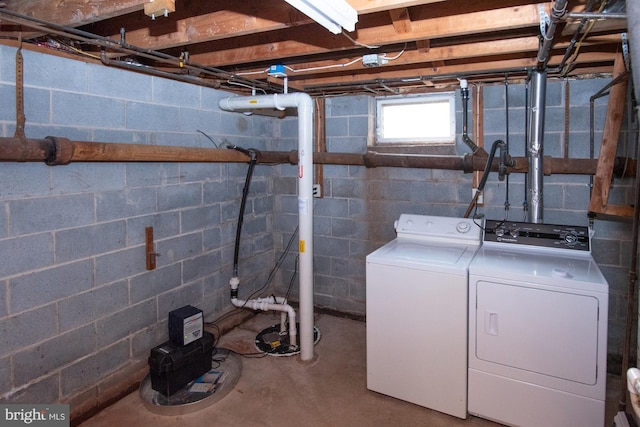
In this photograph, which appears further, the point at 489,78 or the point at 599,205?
the point at 489,78

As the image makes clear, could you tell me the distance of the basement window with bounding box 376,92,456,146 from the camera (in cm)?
322

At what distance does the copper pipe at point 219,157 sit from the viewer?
6.40ft

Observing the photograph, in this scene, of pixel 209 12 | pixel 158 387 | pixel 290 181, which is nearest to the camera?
pixel 209 12

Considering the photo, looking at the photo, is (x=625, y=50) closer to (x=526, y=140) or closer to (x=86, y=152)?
(x=526, y=140)

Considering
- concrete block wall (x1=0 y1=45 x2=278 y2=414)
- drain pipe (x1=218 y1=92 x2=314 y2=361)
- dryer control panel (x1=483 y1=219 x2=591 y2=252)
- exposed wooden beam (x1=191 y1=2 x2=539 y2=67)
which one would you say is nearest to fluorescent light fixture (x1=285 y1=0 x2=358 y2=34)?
exposed wooden beam (x1=191 y1=2 x2=539 y2=67)

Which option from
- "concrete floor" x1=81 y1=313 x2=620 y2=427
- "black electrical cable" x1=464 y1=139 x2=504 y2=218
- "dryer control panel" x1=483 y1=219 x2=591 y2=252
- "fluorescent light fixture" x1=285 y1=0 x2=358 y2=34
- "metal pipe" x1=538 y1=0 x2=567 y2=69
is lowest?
"concrete floor" x1=81 y1=313 x2=620 y2=427

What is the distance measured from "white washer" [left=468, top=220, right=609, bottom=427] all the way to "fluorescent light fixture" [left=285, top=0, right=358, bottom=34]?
142 centimetres

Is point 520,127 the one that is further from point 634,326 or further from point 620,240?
point 634,326

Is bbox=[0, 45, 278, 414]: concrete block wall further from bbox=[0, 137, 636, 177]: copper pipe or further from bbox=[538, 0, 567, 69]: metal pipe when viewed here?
bbox=[538, 0, 567, 69]: metal pipe

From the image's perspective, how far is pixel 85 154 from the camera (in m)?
2.14

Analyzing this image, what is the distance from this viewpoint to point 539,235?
259 centimetres

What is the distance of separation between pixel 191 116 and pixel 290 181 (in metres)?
1.14

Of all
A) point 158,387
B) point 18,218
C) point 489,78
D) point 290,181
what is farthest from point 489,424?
point 18,218

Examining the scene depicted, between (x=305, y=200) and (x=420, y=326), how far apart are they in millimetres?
1116
